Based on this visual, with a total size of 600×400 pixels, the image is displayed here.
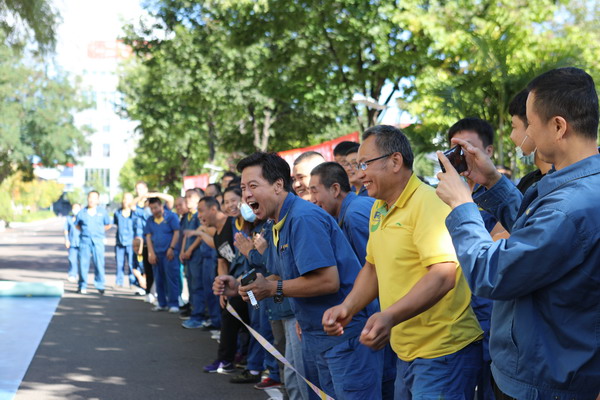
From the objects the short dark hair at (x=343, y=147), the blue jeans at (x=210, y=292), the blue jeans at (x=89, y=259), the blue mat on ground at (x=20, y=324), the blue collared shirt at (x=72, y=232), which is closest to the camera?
the short dark hair at (x=343, y=147)

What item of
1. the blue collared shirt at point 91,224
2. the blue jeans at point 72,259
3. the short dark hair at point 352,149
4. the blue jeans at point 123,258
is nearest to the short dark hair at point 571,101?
the short dark hair at point 352,149

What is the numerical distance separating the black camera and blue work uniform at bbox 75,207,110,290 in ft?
46.1

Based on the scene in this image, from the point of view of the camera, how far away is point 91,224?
1639 cm

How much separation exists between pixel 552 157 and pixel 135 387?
19.4 feet

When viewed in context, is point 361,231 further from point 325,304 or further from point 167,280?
point 167,280

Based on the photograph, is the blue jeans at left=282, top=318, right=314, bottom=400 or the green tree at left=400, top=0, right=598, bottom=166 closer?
the blue jeans at left=282, top=318, right=314, bottom=400

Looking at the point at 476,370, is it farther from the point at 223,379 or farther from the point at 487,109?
the point at 487,109

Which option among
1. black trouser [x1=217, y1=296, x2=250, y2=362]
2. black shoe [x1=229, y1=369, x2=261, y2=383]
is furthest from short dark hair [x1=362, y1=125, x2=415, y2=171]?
black trouser [x1=217, y1=296, x2=250, y2=362]

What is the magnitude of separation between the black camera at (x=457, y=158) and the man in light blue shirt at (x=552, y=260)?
361mm

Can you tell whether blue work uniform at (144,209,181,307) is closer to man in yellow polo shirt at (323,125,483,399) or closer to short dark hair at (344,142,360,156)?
short dark hair at (344,142,360,156)

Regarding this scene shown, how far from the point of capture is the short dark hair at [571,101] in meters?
2.40

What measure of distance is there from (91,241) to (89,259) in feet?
1.22

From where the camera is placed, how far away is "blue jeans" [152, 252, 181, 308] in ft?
44.2

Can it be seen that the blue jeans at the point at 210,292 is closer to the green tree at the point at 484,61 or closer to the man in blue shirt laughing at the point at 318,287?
the green tree at the point at 484,61
